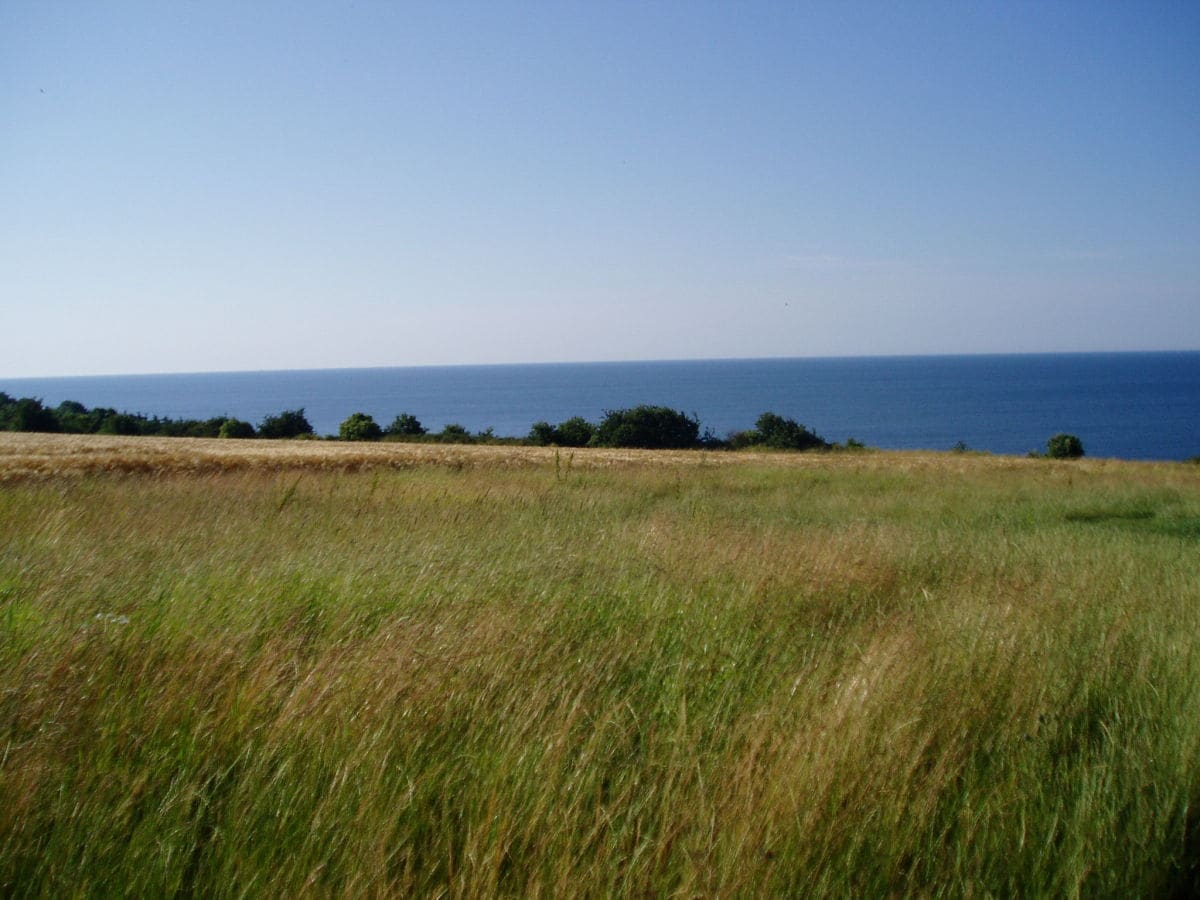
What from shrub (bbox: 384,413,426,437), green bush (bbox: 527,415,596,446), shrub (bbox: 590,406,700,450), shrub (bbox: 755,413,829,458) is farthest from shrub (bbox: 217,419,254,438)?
shrub (bbox: 755,413,829,458)

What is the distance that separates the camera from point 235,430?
121 feet

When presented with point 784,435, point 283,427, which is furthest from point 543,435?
point 283,427

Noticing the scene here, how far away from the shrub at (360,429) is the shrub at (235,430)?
15.4ft

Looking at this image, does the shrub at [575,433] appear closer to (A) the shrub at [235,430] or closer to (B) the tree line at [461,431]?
(B) the tree line at [461,431]

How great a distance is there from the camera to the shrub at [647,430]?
128 ft

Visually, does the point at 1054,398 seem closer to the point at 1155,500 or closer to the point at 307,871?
the point at 1155,500

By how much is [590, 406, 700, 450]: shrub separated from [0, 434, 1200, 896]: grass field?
105ft

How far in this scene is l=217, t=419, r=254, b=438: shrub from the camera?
119 ft

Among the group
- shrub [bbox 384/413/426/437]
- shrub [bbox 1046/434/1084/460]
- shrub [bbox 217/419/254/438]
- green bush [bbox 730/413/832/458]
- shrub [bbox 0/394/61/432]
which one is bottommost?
shrub [bbox 1046/434/1084/460]

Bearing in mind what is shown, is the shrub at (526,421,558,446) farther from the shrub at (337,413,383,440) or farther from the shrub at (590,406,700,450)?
the shrub at (337,413,383,440)

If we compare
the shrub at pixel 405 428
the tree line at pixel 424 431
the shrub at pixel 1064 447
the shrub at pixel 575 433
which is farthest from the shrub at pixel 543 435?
the shrub at pixel 1064 447

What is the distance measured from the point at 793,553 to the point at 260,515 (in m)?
6.02

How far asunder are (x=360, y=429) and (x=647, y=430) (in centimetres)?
1503

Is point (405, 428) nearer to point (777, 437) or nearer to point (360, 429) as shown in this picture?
point (360, 429)
